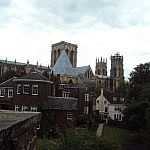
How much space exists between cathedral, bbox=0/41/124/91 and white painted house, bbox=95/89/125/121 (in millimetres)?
17613

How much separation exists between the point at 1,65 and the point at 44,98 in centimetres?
8569

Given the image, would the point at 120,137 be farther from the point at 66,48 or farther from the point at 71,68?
the point at 66,48

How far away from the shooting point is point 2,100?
53750 mm

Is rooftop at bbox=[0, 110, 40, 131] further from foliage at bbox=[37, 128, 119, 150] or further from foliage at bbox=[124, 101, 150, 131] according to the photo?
foliage at bbox=[124, 101, 150, 131]

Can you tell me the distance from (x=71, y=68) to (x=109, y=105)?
37077 mm

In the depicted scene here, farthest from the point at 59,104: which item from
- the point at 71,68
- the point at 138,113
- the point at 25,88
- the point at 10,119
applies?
the point at 71,68

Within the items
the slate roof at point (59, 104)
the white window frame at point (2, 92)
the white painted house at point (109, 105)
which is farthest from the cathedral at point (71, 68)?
the slate roof at point (59, 104)

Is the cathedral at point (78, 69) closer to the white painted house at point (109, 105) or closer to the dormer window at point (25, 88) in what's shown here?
the white painted house at point (109, 105)

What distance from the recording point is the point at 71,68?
120m

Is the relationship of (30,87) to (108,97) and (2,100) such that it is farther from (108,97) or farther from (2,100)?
(108,97)

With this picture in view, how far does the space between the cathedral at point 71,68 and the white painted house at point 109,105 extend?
1761 centimetres

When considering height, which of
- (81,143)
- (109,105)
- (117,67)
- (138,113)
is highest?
(117,67)

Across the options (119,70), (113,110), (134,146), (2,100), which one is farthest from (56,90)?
(119,70)

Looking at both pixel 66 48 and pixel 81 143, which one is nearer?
pixel 81 143
